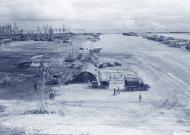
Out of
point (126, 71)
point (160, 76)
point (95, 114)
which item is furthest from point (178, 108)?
point (126, 71)

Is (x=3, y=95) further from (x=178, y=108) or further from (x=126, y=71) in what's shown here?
(x=126, y=71)

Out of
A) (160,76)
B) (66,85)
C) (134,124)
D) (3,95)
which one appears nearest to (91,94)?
(66,85)

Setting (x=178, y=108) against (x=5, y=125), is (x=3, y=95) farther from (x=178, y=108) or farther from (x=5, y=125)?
(x=178, y=108)

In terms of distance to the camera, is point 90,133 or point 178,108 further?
point 178,108

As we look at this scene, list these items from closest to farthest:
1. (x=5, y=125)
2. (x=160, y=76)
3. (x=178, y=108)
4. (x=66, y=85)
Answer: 1. (x=5, y=125)
2. (x=178, y=108)
3. (x=66, y=85)
4. (x=160, y=76)

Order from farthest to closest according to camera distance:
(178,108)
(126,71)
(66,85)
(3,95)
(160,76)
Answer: (126,71)
(160,76)
(66,85)
(3,95)
(178,108)

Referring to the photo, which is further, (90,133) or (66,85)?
(66,85)

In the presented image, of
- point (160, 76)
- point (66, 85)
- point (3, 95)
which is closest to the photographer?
point (3, 95)

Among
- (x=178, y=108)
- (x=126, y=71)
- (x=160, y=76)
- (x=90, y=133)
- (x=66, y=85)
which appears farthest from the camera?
(x=126, y=71)
